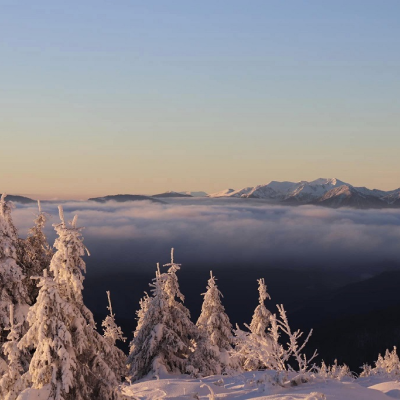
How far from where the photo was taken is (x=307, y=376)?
16.4 metres

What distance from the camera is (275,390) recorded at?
15578 mm

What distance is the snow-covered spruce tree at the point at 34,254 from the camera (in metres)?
23.6

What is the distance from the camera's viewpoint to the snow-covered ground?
14648mm

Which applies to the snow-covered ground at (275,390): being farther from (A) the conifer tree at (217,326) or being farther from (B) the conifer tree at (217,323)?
(B) the conifer tree at (217,323)

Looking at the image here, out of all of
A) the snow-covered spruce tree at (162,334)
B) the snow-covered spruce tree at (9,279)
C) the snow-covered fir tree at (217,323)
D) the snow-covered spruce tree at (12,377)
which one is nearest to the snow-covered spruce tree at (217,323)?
the snow-covered fir tree at (217,323)

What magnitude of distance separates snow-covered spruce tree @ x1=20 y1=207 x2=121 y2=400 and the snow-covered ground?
1.95 meters

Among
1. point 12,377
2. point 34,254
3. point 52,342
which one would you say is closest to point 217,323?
point 34,254

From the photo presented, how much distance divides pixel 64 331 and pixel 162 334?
56.2 feet

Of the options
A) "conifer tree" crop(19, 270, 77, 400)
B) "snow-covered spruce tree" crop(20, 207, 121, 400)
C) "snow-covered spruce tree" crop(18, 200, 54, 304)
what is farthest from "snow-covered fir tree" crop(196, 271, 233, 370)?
"conifer tree" crop(19, 270, 77, 400)

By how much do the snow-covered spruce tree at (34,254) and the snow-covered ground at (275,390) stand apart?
7.28 m

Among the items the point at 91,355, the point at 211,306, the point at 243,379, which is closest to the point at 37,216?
the point at 91,355

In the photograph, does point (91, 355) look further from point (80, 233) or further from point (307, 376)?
point (307, 376)

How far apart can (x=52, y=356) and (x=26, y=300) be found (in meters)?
8.56

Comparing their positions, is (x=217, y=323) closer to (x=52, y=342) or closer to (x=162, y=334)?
(x=162, y=334)
